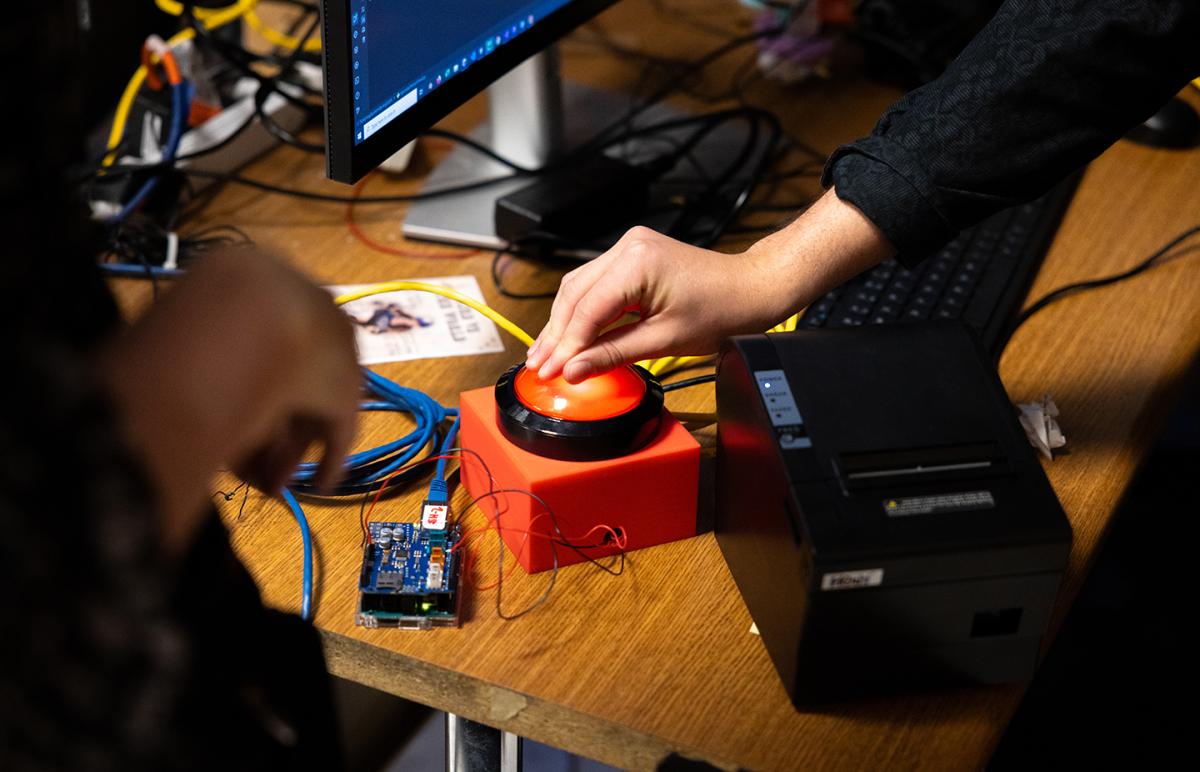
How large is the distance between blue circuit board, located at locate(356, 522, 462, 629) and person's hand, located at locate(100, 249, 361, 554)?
21 cm

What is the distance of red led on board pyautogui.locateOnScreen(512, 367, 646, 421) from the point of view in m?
0.74

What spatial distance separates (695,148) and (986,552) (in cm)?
72

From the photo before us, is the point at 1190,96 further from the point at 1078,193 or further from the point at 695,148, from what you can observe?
the point at 695,148

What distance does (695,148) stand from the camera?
1.25 metres

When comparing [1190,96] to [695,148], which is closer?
[695,148]

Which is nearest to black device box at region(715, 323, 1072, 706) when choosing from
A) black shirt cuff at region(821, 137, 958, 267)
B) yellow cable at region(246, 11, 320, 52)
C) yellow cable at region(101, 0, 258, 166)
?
black shirt cuff at region(821, 137, 958, 267)

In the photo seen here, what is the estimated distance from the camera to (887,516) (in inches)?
24.8

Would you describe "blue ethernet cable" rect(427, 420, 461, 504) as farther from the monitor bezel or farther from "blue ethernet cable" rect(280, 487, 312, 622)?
the monitor bezel

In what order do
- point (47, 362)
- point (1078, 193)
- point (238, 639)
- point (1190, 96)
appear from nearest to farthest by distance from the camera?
point (47, 362), point (238, 639), point (1078, 193), point (1190, 96)

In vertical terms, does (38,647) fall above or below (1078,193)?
above

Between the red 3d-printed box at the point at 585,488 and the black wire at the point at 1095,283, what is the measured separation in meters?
0.37

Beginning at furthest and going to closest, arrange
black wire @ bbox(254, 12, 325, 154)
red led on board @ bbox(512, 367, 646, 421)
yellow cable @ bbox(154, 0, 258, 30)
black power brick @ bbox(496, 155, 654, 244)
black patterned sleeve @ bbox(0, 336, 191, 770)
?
yellow cable @ bbox(154, 0, 258, 30) → black wire @ bbox(254, 12, 325, 154) → black power brick @ bbox(496, 155, 654, 244) → red led on board @ bbox(512, 367, 646, 421) → black patterned sleeve @ bbox(0, 336, 191, 770)

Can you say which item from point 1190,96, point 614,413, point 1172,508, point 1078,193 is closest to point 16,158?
point 614,413

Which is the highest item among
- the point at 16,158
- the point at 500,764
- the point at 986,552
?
the point at 16,158
